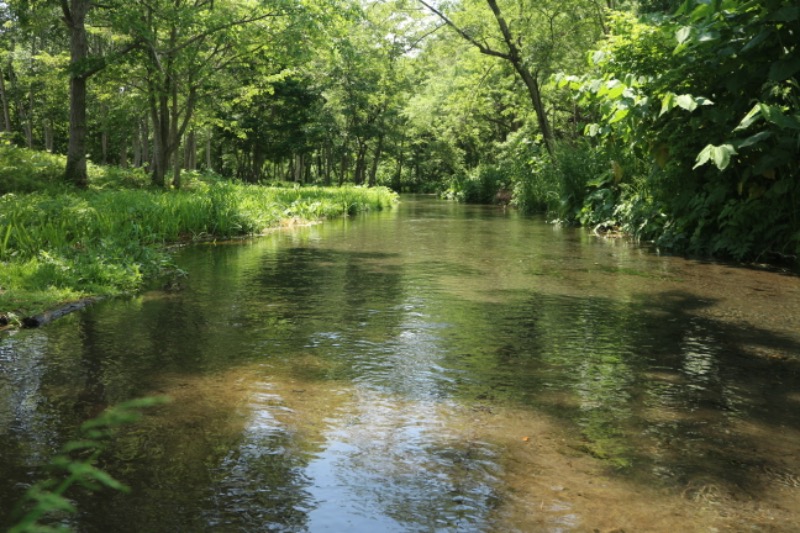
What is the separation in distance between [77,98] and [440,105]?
24.4 meters

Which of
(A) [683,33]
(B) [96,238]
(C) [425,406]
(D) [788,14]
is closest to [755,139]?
(D) [788,14]

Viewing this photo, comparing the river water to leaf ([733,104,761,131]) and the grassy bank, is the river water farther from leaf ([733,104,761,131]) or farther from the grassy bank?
leaf ([733,104,761,131])

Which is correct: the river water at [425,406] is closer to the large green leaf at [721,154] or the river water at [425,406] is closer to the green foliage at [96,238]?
the green foliage at [96,238]

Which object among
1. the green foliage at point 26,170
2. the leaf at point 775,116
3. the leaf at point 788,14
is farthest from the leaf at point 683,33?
the green foliage at point 26,170

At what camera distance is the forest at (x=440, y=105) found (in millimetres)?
7875

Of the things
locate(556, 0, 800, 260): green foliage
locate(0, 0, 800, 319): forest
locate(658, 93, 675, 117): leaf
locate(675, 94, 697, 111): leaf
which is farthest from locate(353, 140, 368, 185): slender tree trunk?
locate(675, 94, 697, 111): leaf

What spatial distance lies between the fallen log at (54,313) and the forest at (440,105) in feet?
0.39

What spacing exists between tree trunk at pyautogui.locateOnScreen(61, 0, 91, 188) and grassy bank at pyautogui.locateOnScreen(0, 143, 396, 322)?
87cm

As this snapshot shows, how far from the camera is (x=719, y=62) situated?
8.48 meters

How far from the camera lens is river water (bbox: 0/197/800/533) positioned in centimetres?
247

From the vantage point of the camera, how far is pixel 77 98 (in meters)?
17.3

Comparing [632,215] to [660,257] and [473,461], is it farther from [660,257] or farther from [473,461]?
[473,461]

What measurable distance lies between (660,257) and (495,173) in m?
20.7

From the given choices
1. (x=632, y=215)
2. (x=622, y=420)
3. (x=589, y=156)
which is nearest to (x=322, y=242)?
(x=632, y=215)
